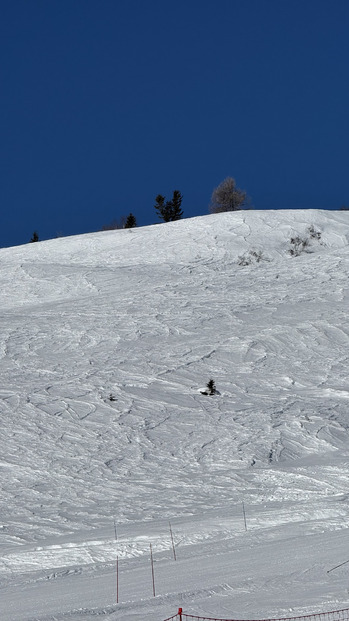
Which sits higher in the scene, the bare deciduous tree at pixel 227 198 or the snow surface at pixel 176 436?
the bare deciduous tree at pixel 227 198

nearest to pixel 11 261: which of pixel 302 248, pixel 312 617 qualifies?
pixel 302 248

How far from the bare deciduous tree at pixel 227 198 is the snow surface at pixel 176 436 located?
3292 cm

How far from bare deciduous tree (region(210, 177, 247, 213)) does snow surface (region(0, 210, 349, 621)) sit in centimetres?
3292

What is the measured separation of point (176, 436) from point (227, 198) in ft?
185

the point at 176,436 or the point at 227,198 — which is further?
the point at 227,198

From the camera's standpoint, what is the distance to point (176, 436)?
23.3 metres

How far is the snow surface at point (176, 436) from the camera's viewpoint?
1361 cm

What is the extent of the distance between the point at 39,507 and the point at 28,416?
220 inches

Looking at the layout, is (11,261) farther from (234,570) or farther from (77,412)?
(234,570)

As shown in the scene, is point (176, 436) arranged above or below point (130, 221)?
below

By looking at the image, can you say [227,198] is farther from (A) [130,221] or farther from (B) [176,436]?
(B) [176,436]

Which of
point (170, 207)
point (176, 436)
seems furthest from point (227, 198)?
point (176, 436)

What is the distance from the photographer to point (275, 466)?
21.4 metres

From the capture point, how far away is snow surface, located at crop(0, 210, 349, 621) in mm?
13609
